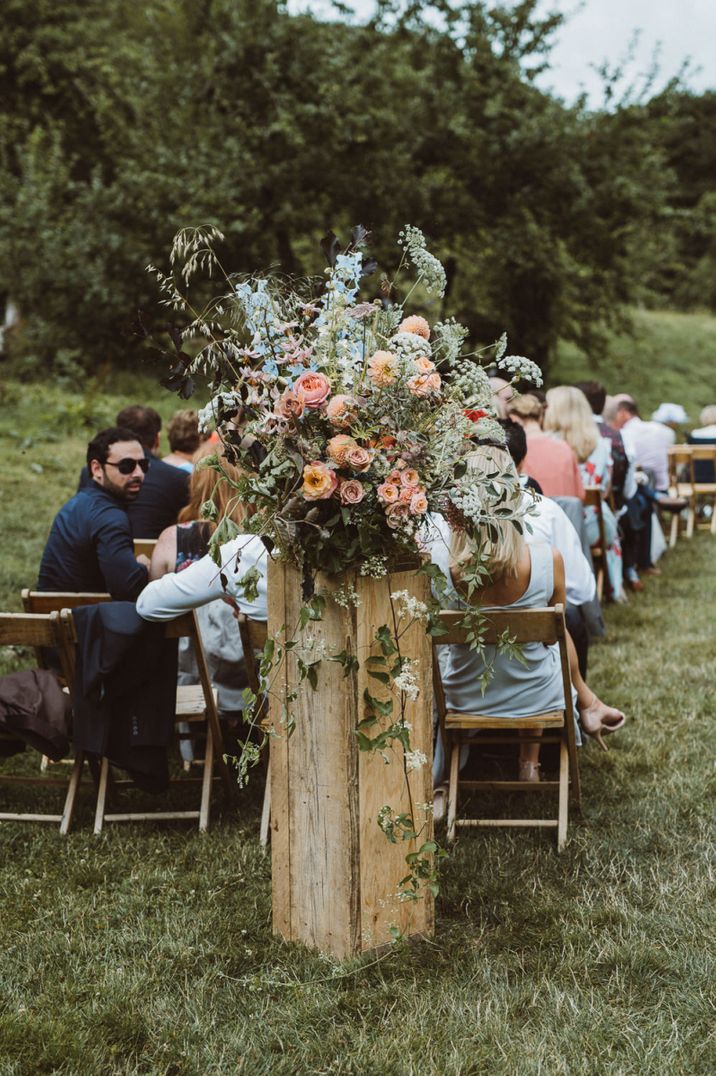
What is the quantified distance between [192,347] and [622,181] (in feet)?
24.8

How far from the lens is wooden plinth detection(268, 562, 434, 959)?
347 centimetres

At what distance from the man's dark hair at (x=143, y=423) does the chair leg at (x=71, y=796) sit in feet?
9.17

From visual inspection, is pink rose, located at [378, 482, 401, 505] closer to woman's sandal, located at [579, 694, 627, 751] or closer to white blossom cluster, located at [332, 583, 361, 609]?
white blossom cluster, located at [332, 583, 361, 609]

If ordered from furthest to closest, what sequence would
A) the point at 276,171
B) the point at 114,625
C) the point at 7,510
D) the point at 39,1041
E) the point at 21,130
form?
1. the point at 21,130
2. the point at 276,171
3. the point at 7,510
4. the point at 114,625
5. the point at 39,1041

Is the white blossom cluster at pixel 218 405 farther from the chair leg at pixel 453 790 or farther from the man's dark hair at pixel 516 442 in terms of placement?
the man's dark hair at pixel 516 442

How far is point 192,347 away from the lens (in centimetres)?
1504

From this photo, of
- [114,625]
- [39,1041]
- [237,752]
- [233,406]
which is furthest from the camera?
[237,752]

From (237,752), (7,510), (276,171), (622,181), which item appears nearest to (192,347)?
(276,171)

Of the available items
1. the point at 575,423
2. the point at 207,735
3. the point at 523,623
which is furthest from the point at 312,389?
the point at 575,423

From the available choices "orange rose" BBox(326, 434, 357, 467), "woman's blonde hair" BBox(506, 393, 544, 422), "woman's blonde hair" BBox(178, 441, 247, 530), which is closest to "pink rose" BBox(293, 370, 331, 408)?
"orange rose" BBox(326, 434, 357, 467)

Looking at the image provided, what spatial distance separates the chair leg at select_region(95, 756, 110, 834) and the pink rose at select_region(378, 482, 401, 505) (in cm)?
234

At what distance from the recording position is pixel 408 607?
3.40 m

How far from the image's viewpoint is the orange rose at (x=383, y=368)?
3.21 metres

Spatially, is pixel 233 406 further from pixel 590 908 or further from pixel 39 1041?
pixel 590 908
